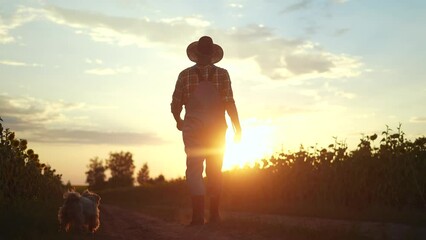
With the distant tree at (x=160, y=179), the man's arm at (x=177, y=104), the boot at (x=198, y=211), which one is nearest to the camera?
the boot at (x=198, y=211)

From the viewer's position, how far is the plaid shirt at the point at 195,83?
9617 millimetres

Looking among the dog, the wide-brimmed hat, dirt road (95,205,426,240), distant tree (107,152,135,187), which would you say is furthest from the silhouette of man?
distant tree (107,152,135,187)

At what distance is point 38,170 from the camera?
53.7 ft

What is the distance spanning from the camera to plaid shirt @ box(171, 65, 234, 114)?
31.6 feet

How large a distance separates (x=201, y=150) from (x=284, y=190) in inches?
295

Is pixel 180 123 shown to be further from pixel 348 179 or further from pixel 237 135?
pixel 348 179

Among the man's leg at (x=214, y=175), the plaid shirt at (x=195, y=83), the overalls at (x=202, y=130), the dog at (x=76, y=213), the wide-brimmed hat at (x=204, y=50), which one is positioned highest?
the wide-brimmed hat at (x=204, y=50)

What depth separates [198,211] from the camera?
9.50 metres

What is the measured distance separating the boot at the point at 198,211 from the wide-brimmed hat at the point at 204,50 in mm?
2484

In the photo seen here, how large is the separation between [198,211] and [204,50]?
113 inches

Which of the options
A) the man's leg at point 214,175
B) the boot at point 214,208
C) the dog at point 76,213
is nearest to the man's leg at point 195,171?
the man's leg at point 214,175

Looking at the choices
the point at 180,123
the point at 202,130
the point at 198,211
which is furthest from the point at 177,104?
the point at 198,211

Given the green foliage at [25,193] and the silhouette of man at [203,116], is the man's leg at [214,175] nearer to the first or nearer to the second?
the silhouette of man at [203,116]

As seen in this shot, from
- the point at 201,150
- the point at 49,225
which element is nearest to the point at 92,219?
the point at 49,225
